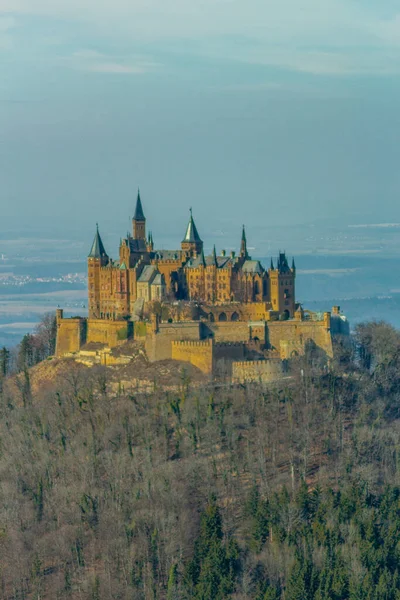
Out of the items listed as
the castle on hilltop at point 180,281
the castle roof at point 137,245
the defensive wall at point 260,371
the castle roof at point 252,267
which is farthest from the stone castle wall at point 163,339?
the castle roof at point 137,245

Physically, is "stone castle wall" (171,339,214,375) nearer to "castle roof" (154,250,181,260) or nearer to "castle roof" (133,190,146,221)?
"castle roof" (154,250,181,260)

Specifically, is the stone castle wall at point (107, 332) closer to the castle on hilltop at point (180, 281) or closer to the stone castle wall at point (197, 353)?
the castle on hilltop at point (180, 281)

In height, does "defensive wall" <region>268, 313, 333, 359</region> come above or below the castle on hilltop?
below

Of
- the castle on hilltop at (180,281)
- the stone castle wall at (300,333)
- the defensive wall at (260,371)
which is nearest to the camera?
the defensive wall at (260,371)

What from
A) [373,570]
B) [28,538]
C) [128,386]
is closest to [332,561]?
[373,570]

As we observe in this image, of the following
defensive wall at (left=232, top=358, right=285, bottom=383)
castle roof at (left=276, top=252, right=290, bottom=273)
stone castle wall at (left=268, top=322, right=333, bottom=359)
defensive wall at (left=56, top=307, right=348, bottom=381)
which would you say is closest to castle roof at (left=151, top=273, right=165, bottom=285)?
defensive wall at (left=56, top=307, right=348, bottom=381)

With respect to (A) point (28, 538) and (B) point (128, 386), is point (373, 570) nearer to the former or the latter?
(A) point (28, 538)
